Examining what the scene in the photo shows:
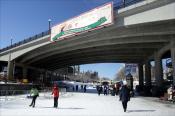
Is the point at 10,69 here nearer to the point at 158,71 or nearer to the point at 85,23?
the point at 85,23

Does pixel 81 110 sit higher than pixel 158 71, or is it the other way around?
Answer: pixel 158 71

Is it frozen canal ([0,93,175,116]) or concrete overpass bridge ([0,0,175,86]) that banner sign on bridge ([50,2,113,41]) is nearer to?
concrete overpass bridge ([0,0,175,86])

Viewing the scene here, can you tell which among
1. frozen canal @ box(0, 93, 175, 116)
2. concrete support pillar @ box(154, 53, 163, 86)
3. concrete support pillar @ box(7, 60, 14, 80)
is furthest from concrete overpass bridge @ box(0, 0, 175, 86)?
frozen canal @ box(0, 93, 175, 116)

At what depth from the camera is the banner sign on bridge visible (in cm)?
2981

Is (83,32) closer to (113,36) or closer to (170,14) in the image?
(113,36)

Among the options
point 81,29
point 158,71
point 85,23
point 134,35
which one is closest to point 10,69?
point 81,29

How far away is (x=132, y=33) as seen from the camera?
29.9 meters

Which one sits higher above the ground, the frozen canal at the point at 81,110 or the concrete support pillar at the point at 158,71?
the concrete support pillar at the point at 158,71

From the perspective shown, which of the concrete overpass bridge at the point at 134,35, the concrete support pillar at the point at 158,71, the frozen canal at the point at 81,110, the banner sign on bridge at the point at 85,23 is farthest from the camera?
the concrete support pillar at the point at 158,71

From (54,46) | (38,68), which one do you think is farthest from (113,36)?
(38,68)

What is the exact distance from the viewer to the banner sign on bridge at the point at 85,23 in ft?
97.8

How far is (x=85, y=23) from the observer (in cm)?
3312

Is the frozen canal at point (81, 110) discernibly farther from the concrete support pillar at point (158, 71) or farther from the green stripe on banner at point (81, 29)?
the concrete support pillar at point (158, 71)

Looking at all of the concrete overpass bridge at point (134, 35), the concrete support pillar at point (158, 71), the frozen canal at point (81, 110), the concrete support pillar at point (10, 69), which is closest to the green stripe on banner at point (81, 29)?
the concrete overpass bridge at point (134, 35)
